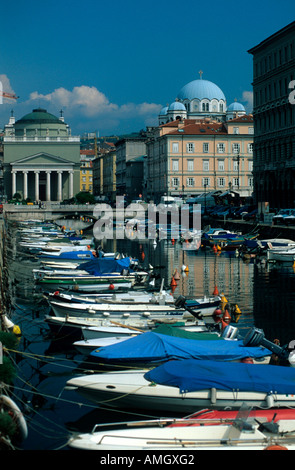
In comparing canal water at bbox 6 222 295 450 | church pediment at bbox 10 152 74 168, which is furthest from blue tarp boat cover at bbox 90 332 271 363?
church pediment at bbox 10 152 74 168

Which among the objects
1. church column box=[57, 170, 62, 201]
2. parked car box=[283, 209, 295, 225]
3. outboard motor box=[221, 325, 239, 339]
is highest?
church column box=[57, 170, 62, 201]

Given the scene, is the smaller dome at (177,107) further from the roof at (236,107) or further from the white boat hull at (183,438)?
the white boat hull at (183,438)

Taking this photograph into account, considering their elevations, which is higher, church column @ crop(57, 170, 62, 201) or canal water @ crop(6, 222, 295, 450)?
church column @ crop(57, 170, 62, 201)

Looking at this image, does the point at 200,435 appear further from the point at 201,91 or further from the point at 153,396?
the point at 201,91

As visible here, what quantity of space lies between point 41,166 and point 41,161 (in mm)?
1036

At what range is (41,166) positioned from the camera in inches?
5335

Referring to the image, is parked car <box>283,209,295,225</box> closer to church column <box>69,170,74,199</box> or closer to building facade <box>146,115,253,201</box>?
building facade <box>146,115,253,201</box>

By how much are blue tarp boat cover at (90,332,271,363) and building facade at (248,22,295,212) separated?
50388mm

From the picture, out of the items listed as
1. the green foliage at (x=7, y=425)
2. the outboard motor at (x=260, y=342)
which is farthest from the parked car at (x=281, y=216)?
the green foliage at (x=7, y=425)

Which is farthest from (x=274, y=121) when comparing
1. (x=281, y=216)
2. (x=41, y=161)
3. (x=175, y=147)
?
(x=41, y=161)

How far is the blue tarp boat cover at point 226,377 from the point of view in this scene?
17.0 meters

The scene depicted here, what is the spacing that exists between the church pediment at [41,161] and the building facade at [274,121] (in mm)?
61743

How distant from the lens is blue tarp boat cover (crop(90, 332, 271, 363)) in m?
20.1
